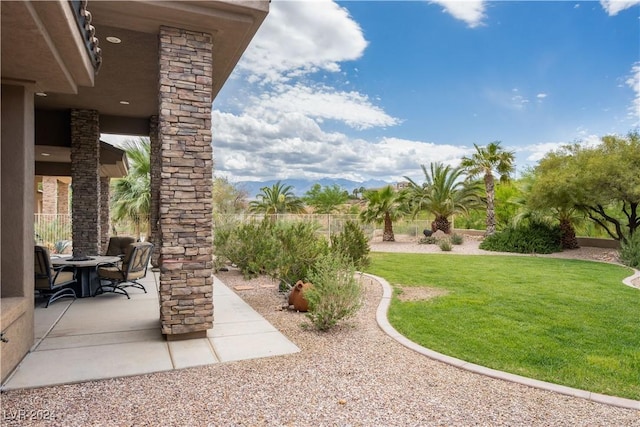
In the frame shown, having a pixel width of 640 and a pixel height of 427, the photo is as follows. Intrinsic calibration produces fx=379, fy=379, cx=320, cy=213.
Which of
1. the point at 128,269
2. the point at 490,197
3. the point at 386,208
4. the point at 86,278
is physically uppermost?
the point at 490,197

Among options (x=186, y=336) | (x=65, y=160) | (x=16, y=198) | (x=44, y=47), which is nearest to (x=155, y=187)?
(x=65, y=160)

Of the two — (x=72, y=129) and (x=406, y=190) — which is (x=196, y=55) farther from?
(x=406, y=190)

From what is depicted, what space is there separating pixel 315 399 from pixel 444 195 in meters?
19.0

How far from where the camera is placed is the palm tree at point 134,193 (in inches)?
772

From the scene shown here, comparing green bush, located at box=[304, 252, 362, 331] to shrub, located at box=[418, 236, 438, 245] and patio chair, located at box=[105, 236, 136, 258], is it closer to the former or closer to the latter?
patio chair, located at box=[105, 236, 136, 258]

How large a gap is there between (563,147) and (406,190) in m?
8.02

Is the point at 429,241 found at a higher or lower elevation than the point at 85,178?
lower

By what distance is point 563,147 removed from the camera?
1547cm

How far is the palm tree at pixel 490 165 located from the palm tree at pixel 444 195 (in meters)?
0.94

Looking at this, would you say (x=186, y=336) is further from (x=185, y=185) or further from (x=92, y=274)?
(x=92, y=274)

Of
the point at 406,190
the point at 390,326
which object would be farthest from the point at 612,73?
the point at 390,326

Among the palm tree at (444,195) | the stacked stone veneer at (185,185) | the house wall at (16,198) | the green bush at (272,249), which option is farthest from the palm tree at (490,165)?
the house wall at (16,198)

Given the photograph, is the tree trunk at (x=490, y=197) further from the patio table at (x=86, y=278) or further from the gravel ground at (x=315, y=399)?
the patio table at (x=86, y=278)

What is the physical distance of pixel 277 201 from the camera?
29.3 metres
